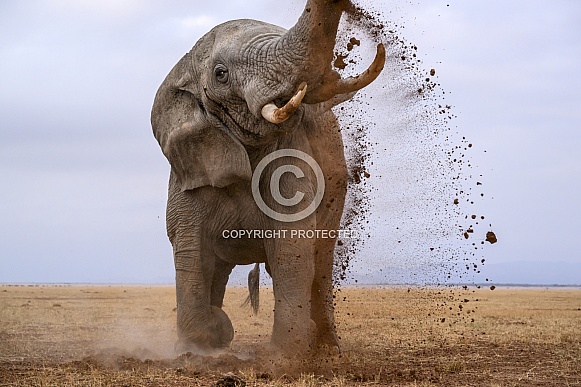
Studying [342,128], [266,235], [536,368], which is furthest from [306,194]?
[536,368]

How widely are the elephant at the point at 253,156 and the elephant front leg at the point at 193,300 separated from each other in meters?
0.01

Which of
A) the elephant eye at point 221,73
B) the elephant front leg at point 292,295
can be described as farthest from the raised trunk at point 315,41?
the elephant front leg at point 292,295

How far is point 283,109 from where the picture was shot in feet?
26.4

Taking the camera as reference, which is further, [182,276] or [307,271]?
[182,276]

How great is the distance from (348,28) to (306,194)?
6.65 ft

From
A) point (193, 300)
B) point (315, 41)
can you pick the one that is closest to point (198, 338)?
point (193, 300)

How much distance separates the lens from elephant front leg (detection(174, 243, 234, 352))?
993 cm

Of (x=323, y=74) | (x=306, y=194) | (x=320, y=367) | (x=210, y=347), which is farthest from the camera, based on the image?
(x=210, y=347)

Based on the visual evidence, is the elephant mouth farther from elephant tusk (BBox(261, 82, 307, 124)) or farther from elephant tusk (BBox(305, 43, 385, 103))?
elephant tusk (BBox(305, 43, 385, 103))

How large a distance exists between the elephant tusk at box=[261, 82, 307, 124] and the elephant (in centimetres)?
1

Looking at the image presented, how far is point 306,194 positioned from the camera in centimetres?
944

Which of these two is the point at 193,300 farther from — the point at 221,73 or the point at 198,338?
the point at 221,73

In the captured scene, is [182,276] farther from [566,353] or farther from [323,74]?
[566,353]

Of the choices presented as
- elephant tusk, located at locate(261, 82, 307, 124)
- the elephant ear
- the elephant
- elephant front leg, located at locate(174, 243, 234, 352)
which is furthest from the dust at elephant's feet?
elephant tusk, located at locate(261, 82, 307, 124)
